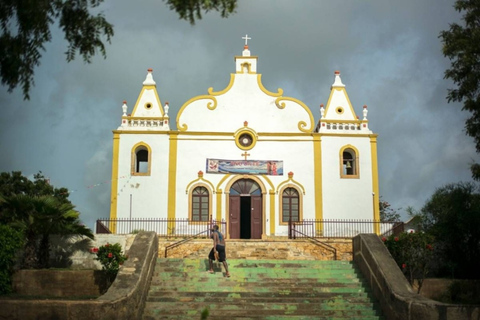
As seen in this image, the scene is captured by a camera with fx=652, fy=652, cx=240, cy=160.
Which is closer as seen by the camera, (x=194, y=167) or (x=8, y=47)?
(x=8, y=47)

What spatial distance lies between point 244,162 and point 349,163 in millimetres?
4611

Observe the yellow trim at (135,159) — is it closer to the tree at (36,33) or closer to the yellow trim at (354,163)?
the yellow trim at (354,163)

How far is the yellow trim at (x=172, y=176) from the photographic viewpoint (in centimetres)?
2681

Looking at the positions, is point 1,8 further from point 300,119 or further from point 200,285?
point 300,119

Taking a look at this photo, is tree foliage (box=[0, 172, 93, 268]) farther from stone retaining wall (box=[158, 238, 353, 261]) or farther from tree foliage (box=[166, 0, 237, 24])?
tree foliage (box=[166, 0, 237, 24])

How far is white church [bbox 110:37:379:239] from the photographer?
27.0 m

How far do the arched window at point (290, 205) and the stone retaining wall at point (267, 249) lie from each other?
15.5 feet

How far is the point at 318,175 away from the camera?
90.0ft

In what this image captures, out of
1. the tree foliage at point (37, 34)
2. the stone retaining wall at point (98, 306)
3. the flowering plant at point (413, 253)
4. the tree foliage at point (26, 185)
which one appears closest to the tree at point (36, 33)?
the tree foliage at point (37, 34)

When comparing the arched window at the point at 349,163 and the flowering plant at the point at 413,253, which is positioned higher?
the arched window at the point at 349,163

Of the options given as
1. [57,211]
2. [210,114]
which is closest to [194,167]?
[210,114]

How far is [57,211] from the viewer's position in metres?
17.8

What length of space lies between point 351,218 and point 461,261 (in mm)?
8102

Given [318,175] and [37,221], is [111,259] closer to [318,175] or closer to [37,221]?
[37,221]
